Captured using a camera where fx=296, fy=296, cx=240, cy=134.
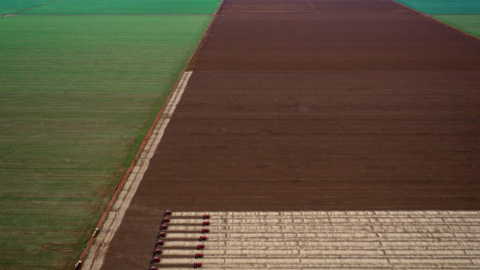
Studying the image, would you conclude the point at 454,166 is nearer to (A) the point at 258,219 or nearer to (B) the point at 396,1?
(A) the point at 258,219

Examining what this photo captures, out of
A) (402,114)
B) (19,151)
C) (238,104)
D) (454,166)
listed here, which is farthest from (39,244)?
(402,114)

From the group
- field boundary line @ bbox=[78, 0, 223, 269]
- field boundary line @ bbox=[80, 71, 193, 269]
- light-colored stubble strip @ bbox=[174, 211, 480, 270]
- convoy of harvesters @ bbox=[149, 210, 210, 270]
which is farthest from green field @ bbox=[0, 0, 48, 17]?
light-colored stubble strip @ bbox=[174, 211, 480, 270]

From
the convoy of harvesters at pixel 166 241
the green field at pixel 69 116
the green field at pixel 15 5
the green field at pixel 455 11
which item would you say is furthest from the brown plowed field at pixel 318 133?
the green field at pixel 15 5

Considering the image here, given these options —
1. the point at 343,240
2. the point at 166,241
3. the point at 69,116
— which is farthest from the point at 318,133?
the point at 69,116

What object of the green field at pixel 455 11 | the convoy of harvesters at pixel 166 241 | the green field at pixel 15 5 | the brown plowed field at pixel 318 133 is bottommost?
the convoy of harvesters at pixel 166 241

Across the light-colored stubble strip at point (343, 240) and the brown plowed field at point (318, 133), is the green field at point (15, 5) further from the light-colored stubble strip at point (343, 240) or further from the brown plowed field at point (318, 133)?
the light-colored stubble strip at point (343, 240)

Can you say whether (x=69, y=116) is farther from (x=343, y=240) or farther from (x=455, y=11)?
(x=455, y=11)
